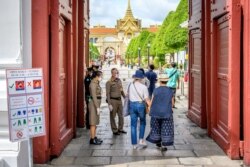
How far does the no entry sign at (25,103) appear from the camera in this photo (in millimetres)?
6062

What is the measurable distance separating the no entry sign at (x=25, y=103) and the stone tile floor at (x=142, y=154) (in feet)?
9.25

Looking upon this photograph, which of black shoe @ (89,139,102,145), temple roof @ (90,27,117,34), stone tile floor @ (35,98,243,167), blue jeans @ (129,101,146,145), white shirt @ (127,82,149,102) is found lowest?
stone tile floor @ (35,98,243,167)

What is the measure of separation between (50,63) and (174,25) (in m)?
32.3

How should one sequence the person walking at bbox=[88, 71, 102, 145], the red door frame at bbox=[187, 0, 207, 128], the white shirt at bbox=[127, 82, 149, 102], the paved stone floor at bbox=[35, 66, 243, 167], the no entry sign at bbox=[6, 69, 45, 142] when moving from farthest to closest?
1. the red door frame at bbox=[187, 0, 207, 128]
2. the person walking at bbox=[88, 71, 102, 145]
3. the white shirt at bbox=[127, 82, 149, 102]
4. the paved stone floor at bbox=[35, 66, 243, 167]
5. the no entry sign at bbox=[6, 69, 45, 142]

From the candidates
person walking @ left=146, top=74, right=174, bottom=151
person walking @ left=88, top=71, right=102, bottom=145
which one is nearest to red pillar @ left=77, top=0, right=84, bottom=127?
person walking @ left=88, top=71, right=102, bottom=145

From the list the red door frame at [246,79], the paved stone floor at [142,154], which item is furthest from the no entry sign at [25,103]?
the red door frame at [246,79]

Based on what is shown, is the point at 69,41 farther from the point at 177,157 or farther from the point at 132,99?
the point at 177,157

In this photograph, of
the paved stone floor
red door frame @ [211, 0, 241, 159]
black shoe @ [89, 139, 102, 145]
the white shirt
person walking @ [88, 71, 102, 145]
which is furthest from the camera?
black shoe @ [89, 139, 102, 145]

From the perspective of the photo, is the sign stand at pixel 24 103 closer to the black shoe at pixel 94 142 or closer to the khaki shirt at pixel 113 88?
the black shoe at pixel 94 142

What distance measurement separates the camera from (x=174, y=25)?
134 feet

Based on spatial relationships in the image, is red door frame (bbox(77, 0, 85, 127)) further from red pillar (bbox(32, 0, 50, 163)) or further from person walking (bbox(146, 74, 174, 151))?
red pillar (bbox(32, 0, 50, 163))

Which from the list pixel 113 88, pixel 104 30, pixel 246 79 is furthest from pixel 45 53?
pixel 104 30

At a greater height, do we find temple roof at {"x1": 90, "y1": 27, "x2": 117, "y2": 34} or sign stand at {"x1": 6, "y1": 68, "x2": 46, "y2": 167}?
temple roof at {"x1": 90, "y1": 27, "x2": 117, "y2": 34}

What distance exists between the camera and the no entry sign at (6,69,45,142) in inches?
239
